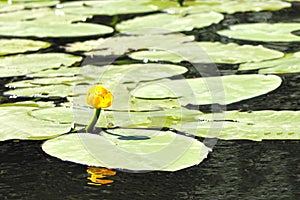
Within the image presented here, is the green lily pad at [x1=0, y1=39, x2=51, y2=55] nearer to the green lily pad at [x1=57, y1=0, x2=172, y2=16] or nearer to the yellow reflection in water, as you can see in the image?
the green lily pad at [x1=57, y1=0, x2=172, y2=16]

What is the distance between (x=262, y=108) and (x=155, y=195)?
563 mm

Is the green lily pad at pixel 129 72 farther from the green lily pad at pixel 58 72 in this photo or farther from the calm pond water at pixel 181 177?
the calm pond water at pixel 181 177

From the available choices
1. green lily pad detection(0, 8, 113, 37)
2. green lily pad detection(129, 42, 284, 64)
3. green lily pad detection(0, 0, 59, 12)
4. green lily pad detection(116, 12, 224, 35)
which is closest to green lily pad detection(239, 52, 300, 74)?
green lily pad detection(129, 42, 284, 64)

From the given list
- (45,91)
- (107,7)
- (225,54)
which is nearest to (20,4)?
(107,7)

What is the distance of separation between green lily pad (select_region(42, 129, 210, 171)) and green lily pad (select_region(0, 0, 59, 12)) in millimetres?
2057

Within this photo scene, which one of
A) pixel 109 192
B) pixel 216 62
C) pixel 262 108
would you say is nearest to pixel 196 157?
pixel 109 192

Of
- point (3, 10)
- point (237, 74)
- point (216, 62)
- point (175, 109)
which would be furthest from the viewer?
point (3, 10)

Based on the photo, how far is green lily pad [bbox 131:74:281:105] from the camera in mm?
1891

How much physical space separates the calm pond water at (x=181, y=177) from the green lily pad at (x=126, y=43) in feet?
3.09

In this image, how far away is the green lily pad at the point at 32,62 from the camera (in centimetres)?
231

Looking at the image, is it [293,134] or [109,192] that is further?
[293,134]

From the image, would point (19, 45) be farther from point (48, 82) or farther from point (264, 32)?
point (264, 32)

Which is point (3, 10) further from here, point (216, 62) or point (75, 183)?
point (75, 183)

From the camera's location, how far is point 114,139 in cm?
160
